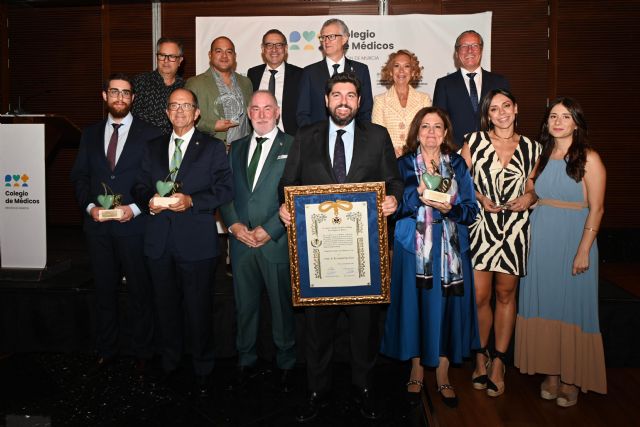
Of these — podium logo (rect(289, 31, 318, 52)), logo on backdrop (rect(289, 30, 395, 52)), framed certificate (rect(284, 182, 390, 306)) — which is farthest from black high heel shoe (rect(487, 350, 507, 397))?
podium logo (rect(289, 31, 318, 52))

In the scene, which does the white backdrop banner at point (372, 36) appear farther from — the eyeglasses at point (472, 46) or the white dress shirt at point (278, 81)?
the eyeglasses at point (472, 46)

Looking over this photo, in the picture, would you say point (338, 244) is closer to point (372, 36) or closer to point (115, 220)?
point (115, 220)

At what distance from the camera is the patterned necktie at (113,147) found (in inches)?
134

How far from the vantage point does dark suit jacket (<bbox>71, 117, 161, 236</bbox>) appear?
11.1 ft

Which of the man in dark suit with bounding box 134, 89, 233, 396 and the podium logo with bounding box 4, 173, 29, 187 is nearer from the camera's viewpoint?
the man in dark suit with bounding box 134, 89, 233, 396

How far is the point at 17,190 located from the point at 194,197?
1.91 m

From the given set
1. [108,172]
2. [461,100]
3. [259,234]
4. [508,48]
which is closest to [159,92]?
[108,172]

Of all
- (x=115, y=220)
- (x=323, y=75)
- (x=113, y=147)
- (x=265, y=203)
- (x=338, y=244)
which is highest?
(x=323, y=75)

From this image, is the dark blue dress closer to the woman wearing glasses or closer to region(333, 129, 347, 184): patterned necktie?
region(333, 129, 347, 184): patterned necktie

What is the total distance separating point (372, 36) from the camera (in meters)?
6.13

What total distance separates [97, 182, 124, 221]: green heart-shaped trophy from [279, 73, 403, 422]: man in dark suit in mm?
1048

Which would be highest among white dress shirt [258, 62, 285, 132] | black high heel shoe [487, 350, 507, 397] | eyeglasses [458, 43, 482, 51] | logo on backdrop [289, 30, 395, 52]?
logo on backdrop [289, 30, 395, 52]

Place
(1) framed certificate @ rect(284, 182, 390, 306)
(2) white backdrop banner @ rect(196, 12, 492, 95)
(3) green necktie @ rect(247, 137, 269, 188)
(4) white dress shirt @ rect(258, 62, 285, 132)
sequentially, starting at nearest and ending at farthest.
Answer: (1) framed certificate @ rect(284, 182, 390, 306), (3) green necktie @ rect(247, 137, 269, 188), (4) white dress shirt @ rect(258, 62, 285, 132), (2) white backdrop banner @ rect(196, 12, 492, 95)

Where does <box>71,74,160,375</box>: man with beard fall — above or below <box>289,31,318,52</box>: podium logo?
below
